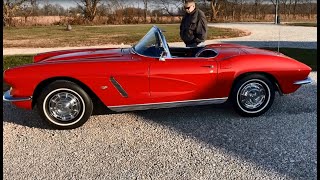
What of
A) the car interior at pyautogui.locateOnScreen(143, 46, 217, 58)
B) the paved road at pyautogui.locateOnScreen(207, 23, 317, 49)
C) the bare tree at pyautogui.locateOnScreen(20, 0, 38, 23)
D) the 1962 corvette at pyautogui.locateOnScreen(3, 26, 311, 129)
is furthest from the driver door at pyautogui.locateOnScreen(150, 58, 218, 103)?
the bare tree at pyautogui.locateOnScreen(20, 0, 38, 23)

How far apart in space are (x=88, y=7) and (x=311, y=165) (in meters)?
35.9

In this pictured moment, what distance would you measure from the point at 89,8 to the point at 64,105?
34.3 metres

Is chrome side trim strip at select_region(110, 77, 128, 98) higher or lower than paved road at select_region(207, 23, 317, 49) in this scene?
lower

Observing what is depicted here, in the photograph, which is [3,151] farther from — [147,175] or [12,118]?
[147,175]

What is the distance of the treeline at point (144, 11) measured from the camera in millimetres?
31703

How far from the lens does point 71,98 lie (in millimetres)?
3814

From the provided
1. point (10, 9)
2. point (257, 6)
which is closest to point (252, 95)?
point (10, 9)

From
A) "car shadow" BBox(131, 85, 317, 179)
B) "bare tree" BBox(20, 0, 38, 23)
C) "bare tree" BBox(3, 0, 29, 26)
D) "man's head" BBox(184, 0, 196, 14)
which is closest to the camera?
"car shadow" BBox(131, 85, 317, 179)

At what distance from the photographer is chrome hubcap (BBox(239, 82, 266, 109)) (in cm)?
416

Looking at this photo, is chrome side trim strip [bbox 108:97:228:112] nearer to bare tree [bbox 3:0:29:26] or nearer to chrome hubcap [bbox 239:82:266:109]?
chrome hubcap [bbox 239:82:266:109]

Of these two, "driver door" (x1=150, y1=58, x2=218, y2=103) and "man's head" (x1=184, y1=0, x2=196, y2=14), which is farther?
"man's head" (x1=184, y1=0, x2=196, y2=14)

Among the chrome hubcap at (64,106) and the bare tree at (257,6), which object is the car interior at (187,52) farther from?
the bare tree at (257,6)

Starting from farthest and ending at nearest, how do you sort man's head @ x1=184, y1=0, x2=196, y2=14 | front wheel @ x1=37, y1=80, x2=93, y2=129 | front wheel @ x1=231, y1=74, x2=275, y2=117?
man's head @ x1=184, y1=0, x2=196, y2=14 → front wheel @ x1=231, y1=74, x2=275, y2=117 → front wheel @ x1=37, y1=80, x2=93, y2=129

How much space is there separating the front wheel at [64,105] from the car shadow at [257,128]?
276 millimetres
